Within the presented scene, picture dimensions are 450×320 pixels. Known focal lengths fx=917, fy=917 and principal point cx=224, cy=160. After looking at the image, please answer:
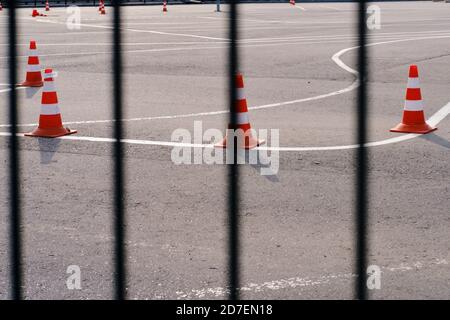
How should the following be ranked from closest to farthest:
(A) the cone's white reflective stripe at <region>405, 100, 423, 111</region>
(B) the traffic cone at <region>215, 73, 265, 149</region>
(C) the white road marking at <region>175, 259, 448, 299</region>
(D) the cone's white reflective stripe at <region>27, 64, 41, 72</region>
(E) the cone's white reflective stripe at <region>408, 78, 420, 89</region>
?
(C) the white road marking at <region>175, 259, 448, 299</region>
(B) the traffic cone at <region>215, 73, 265, 149</region>
(A) the cone's white reflective stripe at <region>405, 100, 423, 111</region>
(E) the cone's white reflective stripe at <region>408, 78, 420, 89</region>
(D) the cone's white reflective stripe at <region>27, 64, 41, 72</region>

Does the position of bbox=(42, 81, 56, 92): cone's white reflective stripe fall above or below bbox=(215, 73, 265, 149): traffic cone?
above

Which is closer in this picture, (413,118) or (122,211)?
(122,211)

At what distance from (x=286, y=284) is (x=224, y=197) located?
2154mm

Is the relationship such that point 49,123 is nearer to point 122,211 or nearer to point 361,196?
point 122,211

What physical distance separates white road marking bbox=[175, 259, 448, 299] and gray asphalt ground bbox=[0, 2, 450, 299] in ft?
0.04

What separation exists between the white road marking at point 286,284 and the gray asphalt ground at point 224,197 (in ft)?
0.04

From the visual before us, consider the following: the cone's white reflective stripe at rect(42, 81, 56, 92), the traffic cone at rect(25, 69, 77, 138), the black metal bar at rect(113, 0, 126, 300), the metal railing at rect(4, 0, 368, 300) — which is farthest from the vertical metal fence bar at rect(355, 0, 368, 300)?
the cone's white reflective stripe at rect(42, 81, 56, 92)

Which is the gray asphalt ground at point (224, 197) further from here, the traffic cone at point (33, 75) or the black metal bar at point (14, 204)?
the traffic cone at point (33, 75)

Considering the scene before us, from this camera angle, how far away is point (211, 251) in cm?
596

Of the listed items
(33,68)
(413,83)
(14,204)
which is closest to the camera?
(14,204)

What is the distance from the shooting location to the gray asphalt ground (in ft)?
17.8

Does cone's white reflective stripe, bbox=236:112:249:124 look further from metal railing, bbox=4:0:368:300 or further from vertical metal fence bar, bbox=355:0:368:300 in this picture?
vertical metal fence bar, bbox=355:0:368:300

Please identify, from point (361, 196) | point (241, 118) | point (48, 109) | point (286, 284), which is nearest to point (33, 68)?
point (48, 109)

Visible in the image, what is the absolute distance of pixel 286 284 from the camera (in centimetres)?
530
